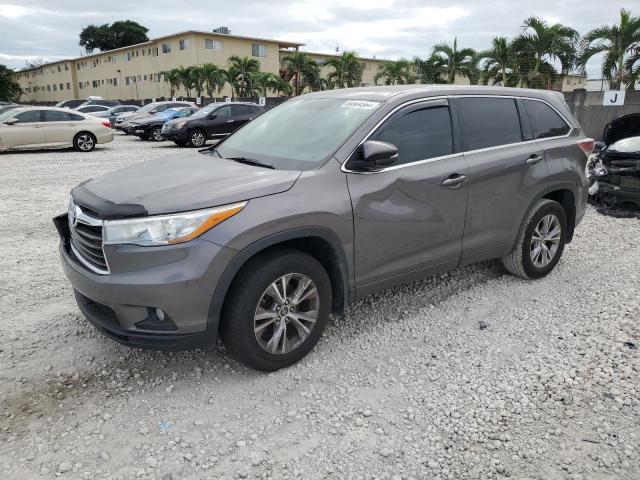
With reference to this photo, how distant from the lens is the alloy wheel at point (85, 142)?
15898 mm

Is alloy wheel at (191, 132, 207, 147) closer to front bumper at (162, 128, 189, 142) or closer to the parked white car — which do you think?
front bumper at (162, 128, 189, 142)

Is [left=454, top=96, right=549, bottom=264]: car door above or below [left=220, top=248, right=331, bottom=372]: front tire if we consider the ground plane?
above

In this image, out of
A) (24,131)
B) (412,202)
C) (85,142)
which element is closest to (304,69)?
(85,142)

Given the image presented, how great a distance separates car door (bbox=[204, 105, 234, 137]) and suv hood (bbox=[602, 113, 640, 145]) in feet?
41.6

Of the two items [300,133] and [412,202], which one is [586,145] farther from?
[300,133]

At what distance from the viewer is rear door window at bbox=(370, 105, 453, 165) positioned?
371cm

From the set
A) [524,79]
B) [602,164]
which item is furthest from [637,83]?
[602,164]

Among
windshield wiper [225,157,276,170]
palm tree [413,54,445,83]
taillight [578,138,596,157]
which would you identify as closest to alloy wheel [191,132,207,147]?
windshield wiper [225,157,276,170]

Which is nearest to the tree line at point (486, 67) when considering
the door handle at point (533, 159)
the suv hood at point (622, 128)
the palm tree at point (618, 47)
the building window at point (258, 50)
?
the palm tree at point (618, 47)

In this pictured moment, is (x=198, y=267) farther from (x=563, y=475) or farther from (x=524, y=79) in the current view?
(x=524, y=79)

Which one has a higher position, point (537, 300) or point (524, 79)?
point (524, 79)

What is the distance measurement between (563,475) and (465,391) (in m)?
0.76

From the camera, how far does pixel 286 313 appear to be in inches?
127

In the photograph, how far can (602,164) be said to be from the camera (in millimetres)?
7695
